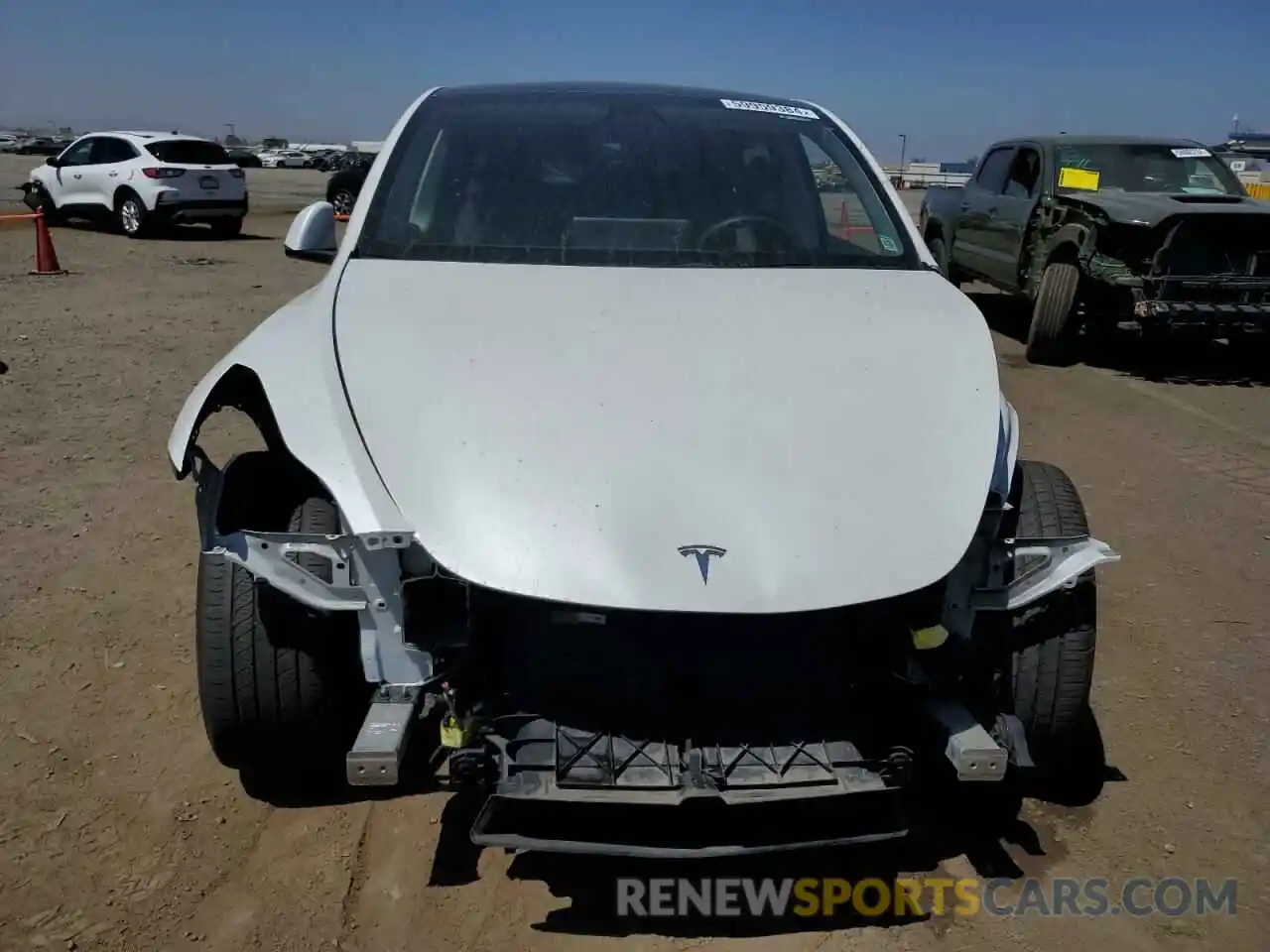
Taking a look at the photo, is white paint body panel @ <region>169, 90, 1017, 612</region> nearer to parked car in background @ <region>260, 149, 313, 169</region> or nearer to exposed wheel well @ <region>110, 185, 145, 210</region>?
exposed wheel well @ <region>110, 185, 145, 210</region>

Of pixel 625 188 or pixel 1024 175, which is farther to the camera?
pixel 1024 175

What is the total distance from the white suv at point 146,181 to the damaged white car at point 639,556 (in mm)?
15195

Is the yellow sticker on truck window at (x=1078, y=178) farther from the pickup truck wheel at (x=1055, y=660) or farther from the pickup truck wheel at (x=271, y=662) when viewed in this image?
the pickup truck wheel at (x=271, y=662)

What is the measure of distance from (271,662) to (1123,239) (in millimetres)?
8087

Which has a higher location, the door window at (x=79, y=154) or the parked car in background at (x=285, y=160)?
the door window at (x=79, y=154)

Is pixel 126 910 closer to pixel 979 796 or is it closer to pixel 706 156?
pixel 979 796

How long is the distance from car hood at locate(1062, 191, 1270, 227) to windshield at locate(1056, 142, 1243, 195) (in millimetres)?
237

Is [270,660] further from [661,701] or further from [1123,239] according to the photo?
[1123,239]

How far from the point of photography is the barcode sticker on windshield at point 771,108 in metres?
3.81

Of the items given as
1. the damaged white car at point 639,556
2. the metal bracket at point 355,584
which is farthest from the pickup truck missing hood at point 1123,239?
the metal bracket at point 355,584

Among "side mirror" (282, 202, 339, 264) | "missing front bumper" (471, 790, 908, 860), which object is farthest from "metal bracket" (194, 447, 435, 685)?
"side mirror" (282, 202, 339, 264)

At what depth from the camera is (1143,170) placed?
9.46 metres

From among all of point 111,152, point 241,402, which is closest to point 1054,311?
point 241,402

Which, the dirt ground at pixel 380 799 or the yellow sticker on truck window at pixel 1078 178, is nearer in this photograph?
the dirt ground at pixel 380 799
